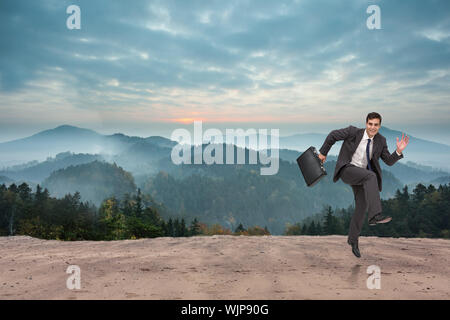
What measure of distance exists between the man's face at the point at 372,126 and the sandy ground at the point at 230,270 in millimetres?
2632

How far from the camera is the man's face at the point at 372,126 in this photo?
5883mm

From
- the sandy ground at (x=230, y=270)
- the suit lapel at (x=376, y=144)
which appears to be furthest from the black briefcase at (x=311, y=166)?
the sandy ground at (x=230, y=270)

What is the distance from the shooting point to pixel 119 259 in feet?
22.3

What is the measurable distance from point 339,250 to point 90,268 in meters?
5.68

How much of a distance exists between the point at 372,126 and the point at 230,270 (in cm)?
388

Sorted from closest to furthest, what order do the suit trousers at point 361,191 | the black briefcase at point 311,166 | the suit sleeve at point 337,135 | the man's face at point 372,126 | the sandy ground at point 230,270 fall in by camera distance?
the sandy ground at point 230,270, the suit trousers at point 361,191, the man's face at point 372,126, the suit sleeve at point 337,135, the black briefcase at point 311,166

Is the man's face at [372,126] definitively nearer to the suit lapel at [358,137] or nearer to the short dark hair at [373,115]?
the short dark hair at [373,115]

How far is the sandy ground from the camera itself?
4535 mm

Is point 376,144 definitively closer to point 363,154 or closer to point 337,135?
point 363,154

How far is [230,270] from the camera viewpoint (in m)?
5.74

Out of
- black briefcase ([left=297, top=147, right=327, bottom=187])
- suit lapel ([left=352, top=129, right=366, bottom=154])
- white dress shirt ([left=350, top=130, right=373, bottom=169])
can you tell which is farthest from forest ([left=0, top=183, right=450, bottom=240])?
suit lapel ([left=352, top=129, right=366, bottom=154])

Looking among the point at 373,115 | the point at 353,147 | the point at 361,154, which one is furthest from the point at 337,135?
the point at 373,115
